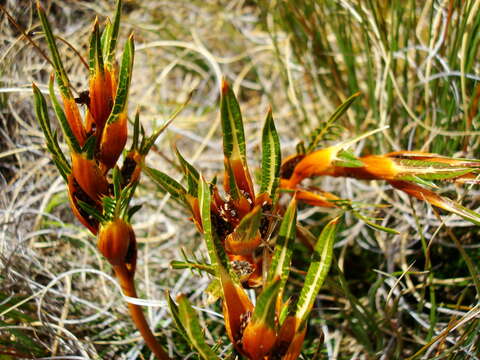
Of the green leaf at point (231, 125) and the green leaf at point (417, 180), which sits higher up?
the green leaf at point (231, 125)

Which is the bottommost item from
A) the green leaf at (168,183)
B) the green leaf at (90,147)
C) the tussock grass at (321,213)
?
the tussock grass at (321,213)

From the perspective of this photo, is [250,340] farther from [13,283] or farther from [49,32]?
[13,283]

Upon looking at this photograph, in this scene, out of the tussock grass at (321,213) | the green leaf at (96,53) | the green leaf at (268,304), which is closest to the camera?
the green leaf at (268,304)

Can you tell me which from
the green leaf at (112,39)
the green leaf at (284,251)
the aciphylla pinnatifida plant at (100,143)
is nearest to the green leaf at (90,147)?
the aciphylla pinnatifida plant at (100,143)

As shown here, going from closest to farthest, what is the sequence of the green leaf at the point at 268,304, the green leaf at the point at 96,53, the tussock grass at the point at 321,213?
1. the green leaf at the point at 268,304
2. the green leaf at the point at 96,53
3. the tussock grass at the point at 321,213

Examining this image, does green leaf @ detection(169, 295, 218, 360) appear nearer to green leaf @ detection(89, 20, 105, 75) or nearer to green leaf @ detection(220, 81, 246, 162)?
green leaf @ detection(220, 81, 246, 162)

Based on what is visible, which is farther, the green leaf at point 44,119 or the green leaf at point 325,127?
the green leaf at point 325,127

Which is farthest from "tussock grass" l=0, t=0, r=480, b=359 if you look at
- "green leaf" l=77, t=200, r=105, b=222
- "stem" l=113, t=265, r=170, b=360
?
"green leaf" l=77, t=200, r=105, b=222

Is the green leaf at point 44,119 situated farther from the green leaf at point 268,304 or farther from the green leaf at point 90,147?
the green leaf at point 268,304
